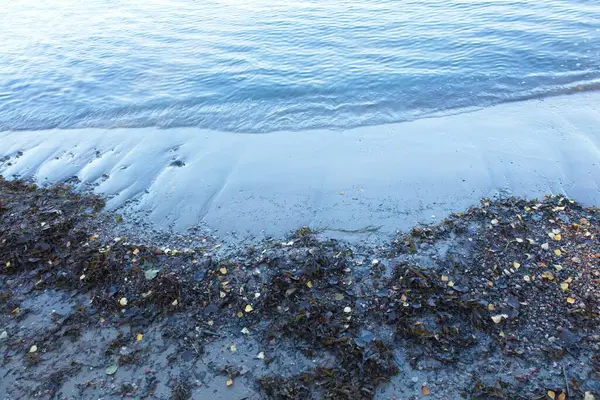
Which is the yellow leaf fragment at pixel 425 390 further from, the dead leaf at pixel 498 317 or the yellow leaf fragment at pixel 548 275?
the yellow leaf fragment at pixel 548 275

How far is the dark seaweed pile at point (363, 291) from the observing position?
3.65m

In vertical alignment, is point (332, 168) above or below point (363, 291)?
above

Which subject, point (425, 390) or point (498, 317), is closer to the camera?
point (425, 390)

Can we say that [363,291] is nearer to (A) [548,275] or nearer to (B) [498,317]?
(B) [498,317]

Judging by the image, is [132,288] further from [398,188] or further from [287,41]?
[287,41]

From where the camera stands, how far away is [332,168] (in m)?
6.71

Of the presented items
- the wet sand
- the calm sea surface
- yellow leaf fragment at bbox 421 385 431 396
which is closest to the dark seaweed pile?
yellow leaf fragment at bbox 421 385 431 396

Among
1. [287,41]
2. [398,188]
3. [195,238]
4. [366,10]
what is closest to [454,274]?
[398,188]

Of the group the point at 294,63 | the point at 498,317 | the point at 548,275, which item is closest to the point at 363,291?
the point at 498,317

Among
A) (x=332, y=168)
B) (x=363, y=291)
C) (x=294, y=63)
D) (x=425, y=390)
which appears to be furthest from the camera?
(x=294, y=63)

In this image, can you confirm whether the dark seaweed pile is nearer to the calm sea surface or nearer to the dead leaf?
the dead leaf

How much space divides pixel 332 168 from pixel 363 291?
284 cm

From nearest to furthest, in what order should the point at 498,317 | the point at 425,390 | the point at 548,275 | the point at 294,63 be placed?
the point at 425,390, the point at 498,317, the point at 548,275, the point at 294,63

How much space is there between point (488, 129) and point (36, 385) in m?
7.88
